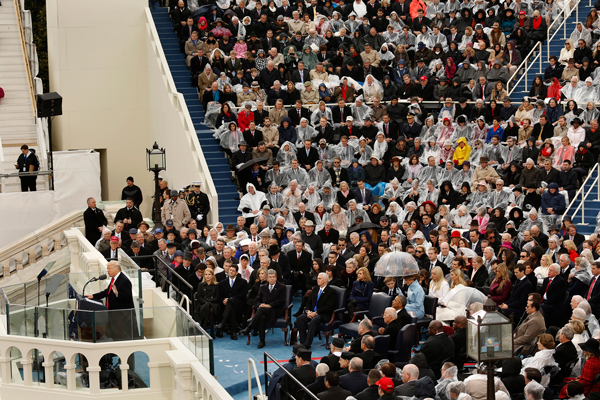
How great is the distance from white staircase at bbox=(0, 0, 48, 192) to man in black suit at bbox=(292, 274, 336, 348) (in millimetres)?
11417

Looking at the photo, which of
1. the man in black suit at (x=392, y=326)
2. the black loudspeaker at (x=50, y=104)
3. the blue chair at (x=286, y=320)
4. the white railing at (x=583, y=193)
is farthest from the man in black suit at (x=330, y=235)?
the black loudspeaker at (x=50, y=104)

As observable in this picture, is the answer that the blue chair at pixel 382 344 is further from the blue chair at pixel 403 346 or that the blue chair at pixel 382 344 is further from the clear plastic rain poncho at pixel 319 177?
the clear plastic rain poncho at pixel 319 177

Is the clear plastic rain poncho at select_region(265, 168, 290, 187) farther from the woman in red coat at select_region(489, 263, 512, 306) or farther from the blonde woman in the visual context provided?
the woman in red coat at select_region(489, 263, 512, 306)

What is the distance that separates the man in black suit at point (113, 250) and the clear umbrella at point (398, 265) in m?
5.41

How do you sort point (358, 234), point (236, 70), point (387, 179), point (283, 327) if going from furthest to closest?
point (236, 70) → point (387, 179) → point (358, 234) → point (283, 327)

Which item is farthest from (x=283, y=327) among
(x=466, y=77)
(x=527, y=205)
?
(x=466, y=77)

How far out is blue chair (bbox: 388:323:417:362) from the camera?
1220 centimetres

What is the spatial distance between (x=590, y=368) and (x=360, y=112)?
1324 centimetres

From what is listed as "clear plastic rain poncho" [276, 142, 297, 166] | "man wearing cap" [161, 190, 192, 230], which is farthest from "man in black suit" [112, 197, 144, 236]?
"clear plastic rain poncho" [276, 142, 297, 166]

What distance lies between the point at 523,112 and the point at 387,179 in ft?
12.3

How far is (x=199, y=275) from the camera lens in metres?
15.5

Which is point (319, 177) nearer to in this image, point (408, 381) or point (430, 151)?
point (430, 151)

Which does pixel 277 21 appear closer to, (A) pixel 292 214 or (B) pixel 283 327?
(A) pixel 292 214

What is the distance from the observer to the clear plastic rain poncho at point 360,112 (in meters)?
23.0
